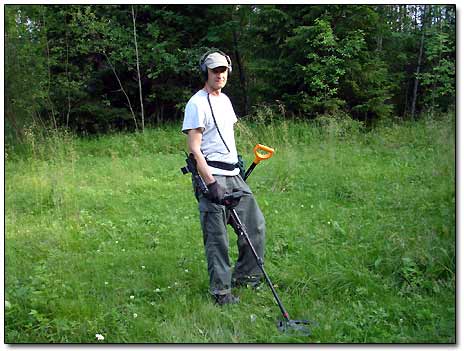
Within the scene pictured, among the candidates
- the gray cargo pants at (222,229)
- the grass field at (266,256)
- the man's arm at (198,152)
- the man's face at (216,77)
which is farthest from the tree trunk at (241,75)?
the man's arm at (198,152)

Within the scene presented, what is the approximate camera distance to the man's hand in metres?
3.20

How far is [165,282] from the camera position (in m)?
3.80

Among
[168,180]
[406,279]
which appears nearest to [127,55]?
[168,180]

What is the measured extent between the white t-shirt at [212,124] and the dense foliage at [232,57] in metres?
6.17

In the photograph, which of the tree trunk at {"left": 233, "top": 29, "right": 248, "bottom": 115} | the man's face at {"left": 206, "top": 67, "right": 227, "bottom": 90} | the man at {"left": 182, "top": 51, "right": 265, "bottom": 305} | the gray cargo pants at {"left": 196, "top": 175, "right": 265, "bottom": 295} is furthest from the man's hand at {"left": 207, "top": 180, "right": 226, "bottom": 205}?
the tree trunk at {"left": 233, "top": 29, "right": 248, "bottom": 115}

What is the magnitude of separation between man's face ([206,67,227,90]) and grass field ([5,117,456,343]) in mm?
1456

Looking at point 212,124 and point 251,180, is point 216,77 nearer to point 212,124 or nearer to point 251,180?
point 212,124

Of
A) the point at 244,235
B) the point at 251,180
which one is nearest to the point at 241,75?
the point at 251,180

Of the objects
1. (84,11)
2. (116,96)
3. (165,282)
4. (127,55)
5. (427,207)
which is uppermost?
(84,11)

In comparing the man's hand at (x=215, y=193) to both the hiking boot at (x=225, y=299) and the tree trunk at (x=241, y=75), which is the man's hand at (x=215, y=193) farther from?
the tree trunk at (x=241, y=75)

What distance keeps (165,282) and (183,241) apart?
2.84 feet

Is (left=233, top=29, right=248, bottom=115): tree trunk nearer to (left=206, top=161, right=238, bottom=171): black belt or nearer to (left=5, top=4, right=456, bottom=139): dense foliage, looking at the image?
(left=5, top=4, right=456, bottom=139): dense foliage

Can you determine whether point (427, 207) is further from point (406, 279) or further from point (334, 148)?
point (334, 148)

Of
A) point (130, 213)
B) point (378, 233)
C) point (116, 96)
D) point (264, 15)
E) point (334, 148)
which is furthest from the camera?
point (116, 96)
